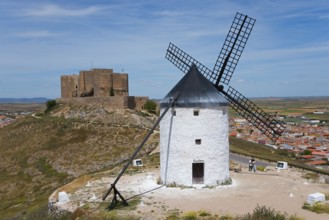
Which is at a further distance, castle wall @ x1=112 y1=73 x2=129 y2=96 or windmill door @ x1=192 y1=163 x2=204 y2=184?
castle wall @ x1=112 y1=73 x2=129 y2=96

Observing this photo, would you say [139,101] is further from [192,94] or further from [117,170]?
[192,94]

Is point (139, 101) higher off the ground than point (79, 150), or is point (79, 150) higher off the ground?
point (139, 101)

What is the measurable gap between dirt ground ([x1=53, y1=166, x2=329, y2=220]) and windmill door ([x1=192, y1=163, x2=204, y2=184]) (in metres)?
0.66

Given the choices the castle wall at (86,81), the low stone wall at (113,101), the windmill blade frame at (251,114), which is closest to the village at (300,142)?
the low stone wall at (113,101)

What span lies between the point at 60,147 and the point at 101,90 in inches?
486

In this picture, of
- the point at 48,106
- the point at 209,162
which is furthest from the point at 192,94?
the point at 48,106

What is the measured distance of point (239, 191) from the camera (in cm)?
1834

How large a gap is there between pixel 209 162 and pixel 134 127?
73.3ft

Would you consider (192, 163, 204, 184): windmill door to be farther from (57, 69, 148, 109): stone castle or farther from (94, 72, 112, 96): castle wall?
(94, 72, 112, 96): castle wall

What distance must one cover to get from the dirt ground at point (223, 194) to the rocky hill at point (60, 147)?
27.5 feet

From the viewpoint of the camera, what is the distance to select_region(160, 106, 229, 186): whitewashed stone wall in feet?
63.0

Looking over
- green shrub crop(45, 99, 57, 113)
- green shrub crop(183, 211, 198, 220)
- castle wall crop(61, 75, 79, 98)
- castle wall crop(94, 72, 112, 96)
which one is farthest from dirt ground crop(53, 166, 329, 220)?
green shrub crop(45, 99, 57, 113)

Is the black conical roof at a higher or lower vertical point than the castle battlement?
lower

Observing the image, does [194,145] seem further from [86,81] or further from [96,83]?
[86,81]
